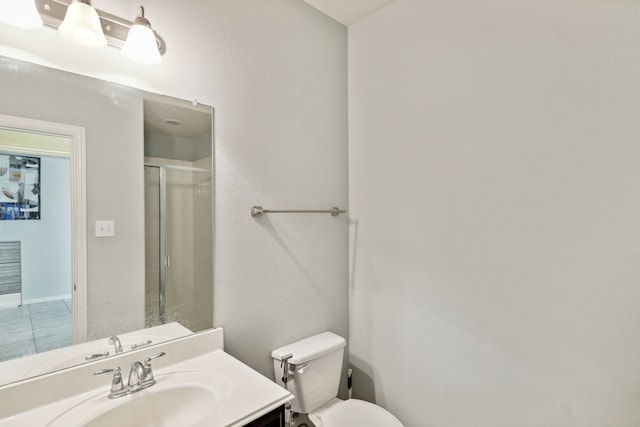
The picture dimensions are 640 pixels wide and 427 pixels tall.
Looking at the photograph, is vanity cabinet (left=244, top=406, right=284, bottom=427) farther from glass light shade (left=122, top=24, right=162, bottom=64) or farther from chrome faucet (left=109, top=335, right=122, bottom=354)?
glass light shade (left=122, top=24, right=162, bottom=64)

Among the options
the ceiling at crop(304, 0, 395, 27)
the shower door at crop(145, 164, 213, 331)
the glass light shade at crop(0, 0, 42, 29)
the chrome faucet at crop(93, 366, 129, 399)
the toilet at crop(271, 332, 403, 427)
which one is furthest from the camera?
the ceiling at crop(304, 0, 395, 27)

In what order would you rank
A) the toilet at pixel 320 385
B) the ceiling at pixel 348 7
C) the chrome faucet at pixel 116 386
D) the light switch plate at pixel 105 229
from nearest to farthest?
the chrome faucet at pixel 116 386, the light switch plate at pixel 105 229, the toilet at pixel 320 385, the ceiling at pixel 348 7

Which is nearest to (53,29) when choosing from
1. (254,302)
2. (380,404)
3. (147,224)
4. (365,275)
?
(147,224)

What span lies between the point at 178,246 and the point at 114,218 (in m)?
0.26

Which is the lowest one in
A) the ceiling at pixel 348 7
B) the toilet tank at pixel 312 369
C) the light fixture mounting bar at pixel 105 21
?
the toilet tank at pixel 312 369

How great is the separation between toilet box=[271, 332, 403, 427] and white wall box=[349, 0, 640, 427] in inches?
9.1

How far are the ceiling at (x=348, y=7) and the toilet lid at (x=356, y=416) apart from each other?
7.18ft

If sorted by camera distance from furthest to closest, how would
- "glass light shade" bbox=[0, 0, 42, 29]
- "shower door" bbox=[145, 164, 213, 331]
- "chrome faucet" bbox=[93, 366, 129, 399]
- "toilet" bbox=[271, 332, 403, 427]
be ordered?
"toilet" bbox=[271, 332, 403, 427]
"shower door" bbox=[145, 164, 213, 331]
"chrome faucet" bbox=[93, 366, 129, 399]
"glass light shade" bbox=[0, 0, 42, 29]

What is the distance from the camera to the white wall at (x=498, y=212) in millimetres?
1038

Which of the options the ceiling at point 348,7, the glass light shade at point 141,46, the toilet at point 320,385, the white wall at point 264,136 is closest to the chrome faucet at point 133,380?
the white wall at point 264,136

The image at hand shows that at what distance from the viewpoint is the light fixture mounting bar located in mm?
941

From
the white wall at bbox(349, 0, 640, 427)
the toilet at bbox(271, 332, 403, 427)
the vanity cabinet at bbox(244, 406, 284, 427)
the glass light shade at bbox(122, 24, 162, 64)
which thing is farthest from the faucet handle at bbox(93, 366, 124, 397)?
the white wall at bbox(349, 0, 640, 427)

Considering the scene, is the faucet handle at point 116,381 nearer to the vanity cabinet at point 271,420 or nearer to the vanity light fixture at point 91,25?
the vanity cabinet at point 271,420

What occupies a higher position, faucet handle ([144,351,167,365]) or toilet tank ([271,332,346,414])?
faucet handle ([144,351,167,365])
